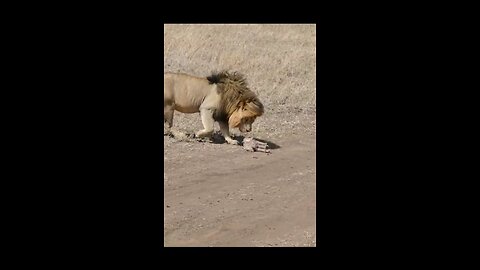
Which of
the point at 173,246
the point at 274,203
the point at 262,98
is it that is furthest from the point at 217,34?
the point at 173,246

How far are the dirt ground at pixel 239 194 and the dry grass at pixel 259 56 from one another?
13.9ft

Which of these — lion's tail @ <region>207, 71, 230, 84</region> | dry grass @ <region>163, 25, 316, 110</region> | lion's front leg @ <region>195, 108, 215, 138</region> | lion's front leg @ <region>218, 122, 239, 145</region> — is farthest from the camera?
dry grass @ <region>163, 25, 316, 110</region>

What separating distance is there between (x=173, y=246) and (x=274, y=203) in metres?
1.84

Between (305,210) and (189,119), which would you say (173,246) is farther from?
(189,119)

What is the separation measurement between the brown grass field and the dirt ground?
12 millimetres

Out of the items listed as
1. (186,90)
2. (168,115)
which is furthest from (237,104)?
(168,115)

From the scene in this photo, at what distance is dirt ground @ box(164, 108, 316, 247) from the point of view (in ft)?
25.8

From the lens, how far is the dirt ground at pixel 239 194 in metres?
7.86

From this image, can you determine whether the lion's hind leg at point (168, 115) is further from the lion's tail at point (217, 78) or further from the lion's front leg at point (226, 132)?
the lion's front leg at point (226, 132)

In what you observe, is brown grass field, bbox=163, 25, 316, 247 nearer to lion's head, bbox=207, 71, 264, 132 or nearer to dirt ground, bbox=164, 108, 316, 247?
dirt ground, bbox=164, 108, 316, 247

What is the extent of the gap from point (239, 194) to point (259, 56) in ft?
32.6

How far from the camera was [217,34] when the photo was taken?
1973cm

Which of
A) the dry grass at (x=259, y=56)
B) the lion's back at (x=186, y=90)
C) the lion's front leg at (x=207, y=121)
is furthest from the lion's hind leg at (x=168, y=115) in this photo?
the dry grass at (x=259, y=56)

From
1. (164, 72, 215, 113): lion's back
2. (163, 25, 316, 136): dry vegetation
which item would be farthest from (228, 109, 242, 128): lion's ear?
(163, 25, 316, 136): dry vegetation
